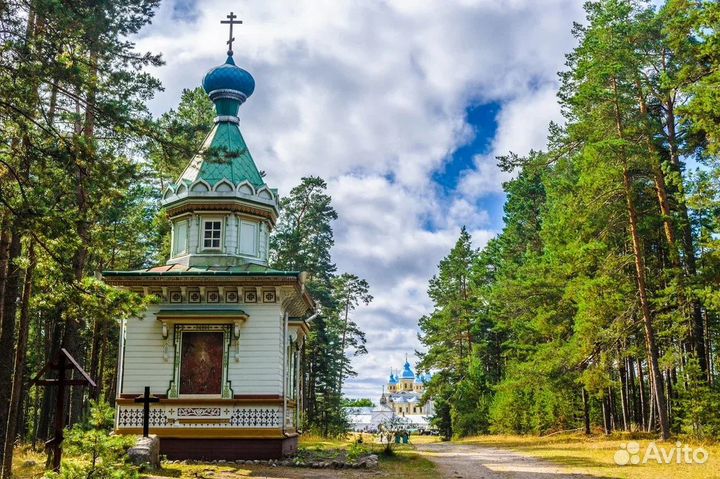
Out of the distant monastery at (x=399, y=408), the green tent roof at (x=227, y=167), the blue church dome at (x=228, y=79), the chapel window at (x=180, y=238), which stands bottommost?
the distant monastery at (x=399, y=408)

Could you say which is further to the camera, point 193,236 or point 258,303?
point 193,236

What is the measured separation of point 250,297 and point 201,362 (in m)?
2.01

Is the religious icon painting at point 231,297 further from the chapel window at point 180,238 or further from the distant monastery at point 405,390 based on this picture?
the distant monastery at point 405,390

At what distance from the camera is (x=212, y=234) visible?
61.0ft

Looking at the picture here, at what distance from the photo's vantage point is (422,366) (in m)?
47.6

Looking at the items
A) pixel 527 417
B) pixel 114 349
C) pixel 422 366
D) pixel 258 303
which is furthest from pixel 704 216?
pixel 114 349

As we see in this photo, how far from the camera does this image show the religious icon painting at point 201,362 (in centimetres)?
1642

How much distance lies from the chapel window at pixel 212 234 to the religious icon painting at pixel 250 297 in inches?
86.3

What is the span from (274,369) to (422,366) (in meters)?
32.3

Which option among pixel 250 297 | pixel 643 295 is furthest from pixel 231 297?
pixel 643 295

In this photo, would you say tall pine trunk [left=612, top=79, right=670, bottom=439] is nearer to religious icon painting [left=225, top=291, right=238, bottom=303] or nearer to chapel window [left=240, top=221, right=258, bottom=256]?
chapel window [left=240, top=221, right=258, bottom=256]

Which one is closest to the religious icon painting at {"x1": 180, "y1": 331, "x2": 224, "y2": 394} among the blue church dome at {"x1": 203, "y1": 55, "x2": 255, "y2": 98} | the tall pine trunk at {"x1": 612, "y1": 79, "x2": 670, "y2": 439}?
the blue church dome at {"x1": 203, "y1": 55, "x2": 255, "y2": 98}

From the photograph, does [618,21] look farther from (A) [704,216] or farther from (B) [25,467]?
(B) [25,467]

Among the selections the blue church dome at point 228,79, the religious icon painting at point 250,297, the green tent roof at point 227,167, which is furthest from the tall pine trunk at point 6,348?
the blue church dome at point 228,79
